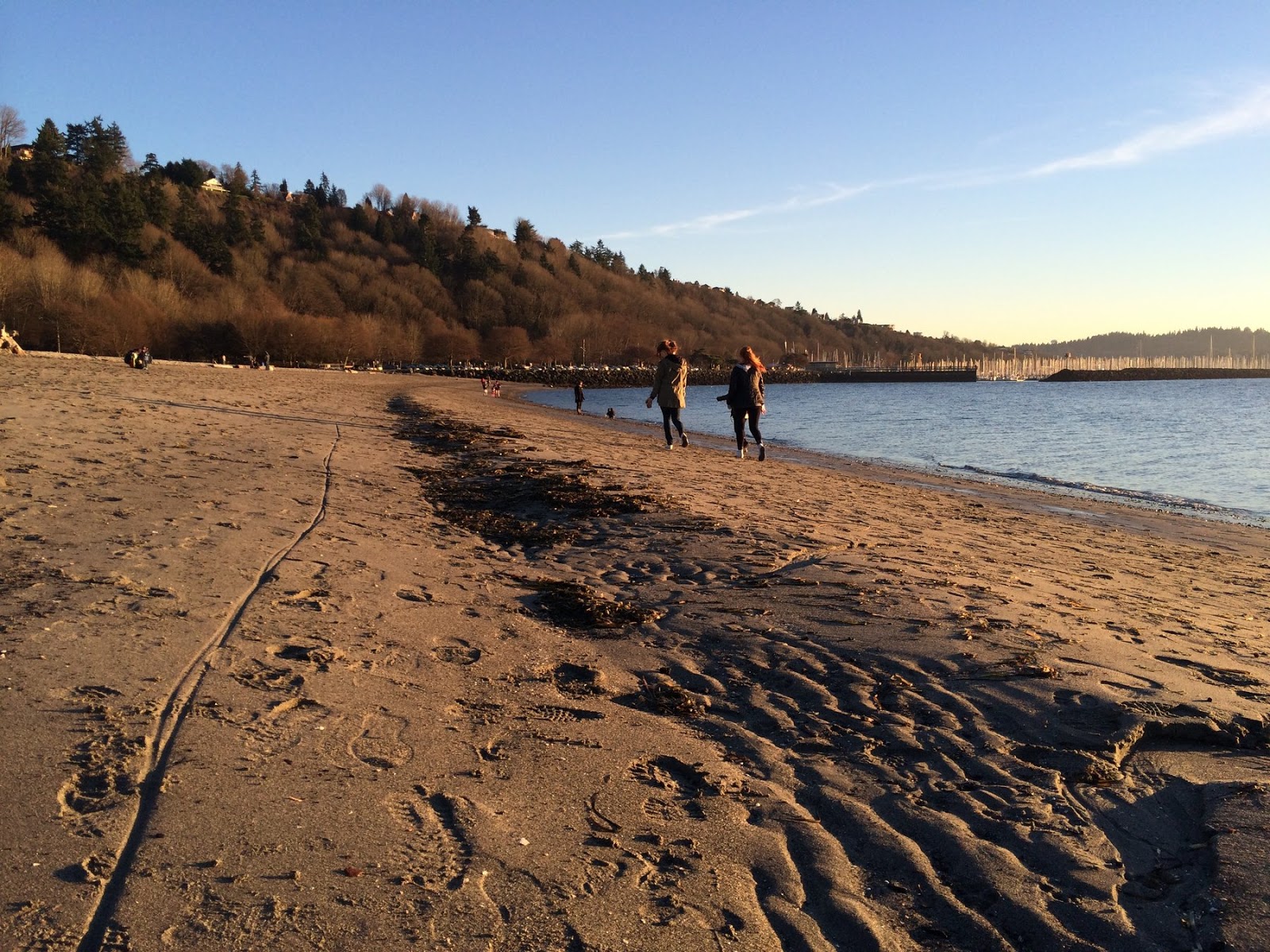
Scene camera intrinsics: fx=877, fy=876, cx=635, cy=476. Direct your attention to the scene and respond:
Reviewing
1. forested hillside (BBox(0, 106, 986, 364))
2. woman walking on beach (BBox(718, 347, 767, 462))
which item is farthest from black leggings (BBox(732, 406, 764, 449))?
forested hillside (BBox(0, 106, 986, 364))

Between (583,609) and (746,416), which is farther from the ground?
(746,416)

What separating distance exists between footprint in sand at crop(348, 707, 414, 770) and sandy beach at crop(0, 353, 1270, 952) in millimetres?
30

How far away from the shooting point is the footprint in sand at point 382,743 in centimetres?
367

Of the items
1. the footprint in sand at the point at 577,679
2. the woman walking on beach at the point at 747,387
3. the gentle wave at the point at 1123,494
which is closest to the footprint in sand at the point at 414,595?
the footprint in sand at the point at 577,679

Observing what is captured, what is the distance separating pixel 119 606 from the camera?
Answer: 206 inches

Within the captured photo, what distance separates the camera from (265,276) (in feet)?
424

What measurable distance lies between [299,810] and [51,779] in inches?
37.4

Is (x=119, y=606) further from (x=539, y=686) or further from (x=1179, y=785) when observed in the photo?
(x=1179, y=785)

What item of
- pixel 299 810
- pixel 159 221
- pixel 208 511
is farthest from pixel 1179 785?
pixel 159 221

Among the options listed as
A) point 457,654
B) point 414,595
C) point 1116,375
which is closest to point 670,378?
point 414,595

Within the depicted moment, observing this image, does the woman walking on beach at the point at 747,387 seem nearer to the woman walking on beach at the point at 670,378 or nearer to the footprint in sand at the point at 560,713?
the woman walking on beach at the point at 670,378

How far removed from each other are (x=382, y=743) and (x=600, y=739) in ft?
3.25

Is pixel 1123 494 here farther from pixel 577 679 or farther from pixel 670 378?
pixel 577 679

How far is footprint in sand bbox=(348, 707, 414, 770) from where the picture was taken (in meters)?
3.67
